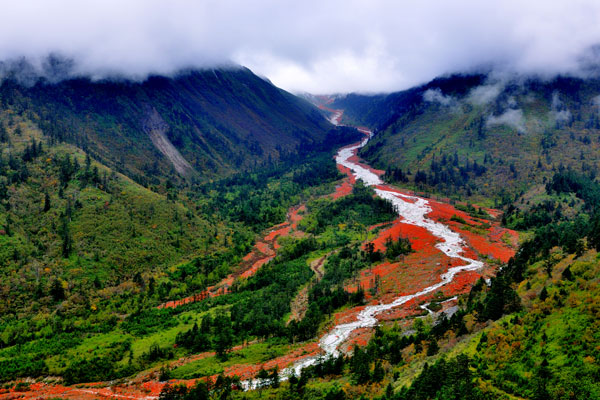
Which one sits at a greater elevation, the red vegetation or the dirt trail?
the red vegetation

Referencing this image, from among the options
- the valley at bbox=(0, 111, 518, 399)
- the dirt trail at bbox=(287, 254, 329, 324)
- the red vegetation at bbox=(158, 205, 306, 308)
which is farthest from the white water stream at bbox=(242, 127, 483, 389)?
the red vegetation at bbox=(158, 205, 306, 308)

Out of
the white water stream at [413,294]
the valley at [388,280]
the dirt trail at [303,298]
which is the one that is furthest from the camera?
the dirt trail at [303,298]

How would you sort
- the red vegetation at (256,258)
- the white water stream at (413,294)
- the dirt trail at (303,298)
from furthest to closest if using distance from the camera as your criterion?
the red vegetation at (256,258) < the dirt trail at (303,298) < the white water stream at (413,294)

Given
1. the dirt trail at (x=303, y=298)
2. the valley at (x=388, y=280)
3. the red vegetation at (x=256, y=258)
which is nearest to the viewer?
the valley at (x=388, y=280)

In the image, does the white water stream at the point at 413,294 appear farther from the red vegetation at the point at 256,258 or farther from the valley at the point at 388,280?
the red vegetation at the point at 256,258

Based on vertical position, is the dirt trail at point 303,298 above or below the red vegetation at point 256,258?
below

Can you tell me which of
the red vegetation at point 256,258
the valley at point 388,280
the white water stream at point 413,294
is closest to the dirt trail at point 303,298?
the valley at point 388,280

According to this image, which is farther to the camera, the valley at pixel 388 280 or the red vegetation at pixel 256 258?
the red vegetation at pixel 256 258

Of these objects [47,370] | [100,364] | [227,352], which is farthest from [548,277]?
[47,370]

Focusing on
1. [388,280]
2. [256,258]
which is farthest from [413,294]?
[256,258]

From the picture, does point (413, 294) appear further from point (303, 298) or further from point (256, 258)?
point (256, 258)

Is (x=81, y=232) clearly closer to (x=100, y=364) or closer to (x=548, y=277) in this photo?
(x=100, y=364)

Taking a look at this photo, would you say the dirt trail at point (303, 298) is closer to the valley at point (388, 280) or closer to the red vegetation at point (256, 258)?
the valley at point (388, 280)

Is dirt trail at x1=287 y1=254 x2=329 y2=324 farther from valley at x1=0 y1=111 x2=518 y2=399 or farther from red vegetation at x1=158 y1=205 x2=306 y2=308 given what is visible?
red vegetation at x1=158 y1=205 x2=306 y2=308
